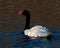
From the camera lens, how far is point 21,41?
20344mm

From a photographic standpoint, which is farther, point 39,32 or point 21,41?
point 39,32

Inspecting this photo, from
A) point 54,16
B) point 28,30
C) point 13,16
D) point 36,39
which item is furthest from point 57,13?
point 36,39

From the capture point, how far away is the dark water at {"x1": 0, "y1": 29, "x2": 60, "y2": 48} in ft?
63.2

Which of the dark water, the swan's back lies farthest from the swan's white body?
the dark water

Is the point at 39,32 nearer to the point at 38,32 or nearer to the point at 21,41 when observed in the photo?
the point at 38,32

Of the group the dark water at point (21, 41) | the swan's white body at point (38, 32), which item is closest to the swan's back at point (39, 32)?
the swan's white body at point (38, 32)

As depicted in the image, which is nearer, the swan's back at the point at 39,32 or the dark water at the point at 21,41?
the dark water at the point at 21,41

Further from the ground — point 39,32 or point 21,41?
point 39,32

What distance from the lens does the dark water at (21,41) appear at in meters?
19.3

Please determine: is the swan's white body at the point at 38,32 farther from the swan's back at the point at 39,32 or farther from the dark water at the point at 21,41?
the dark water at the point at 21,41

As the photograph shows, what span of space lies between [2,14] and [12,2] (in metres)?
5.66

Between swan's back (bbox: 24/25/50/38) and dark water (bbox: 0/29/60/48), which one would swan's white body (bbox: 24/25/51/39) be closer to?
swan's back (bbox: 24/25/50/38)

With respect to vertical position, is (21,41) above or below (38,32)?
below

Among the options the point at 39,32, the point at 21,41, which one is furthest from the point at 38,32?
the point at 21,41
